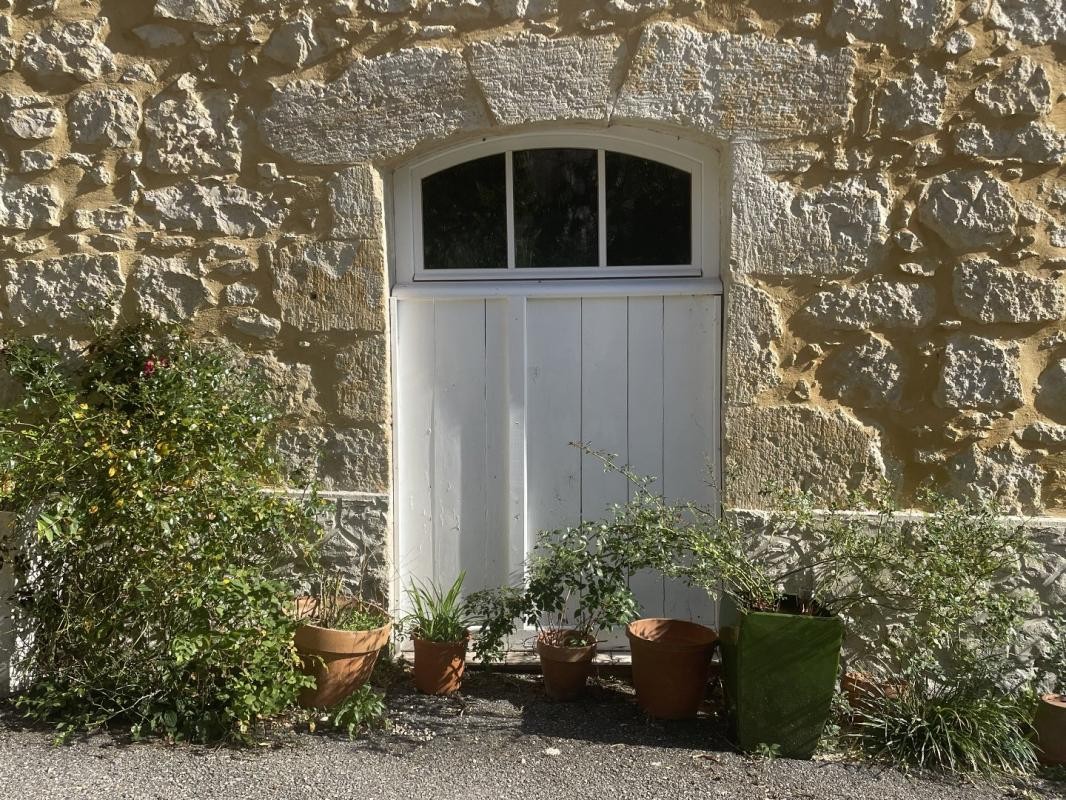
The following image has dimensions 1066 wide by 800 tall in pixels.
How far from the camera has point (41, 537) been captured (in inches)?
123

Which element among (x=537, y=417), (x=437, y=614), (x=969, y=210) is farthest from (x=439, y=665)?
(x=969, y=210)

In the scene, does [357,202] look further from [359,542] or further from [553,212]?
[359,542]

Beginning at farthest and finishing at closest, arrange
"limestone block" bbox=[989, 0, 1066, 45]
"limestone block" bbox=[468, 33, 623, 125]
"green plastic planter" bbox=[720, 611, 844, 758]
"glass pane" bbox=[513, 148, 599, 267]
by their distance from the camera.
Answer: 1. "glass pane" bbox=[513, 148, 599, 267]
2. "limestone block" bbox=[468, 33, 623, 125]
3. "limestone block" bbox=[989, 0, 1066, 45]
4. "green plastic planter" bbox=[720, 611, 844, 758]

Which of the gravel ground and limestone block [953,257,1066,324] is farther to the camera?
limestone block [953,257,1066,324]

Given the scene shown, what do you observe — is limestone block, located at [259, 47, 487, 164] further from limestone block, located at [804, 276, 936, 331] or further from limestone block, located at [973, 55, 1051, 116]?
limestone block, located at [973, 55, 1051, 116]

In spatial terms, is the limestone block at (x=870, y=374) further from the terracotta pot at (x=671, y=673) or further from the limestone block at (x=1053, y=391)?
the terracotta pot at (x=671, y=673)

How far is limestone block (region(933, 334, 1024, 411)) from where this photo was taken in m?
3.34

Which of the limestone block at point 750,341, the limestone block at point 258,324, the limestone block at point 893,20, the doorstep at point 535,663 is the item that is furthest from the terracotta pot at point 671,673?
the limestone block at point 893,20

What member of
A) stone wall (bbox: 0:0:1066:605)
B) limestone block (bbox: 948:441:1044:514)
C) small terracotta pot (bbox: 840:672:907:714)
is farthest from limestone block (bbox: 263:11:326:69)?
small terracotta pot (bbox: 840:672:907:714)

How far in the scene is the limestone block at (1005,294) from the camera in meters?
3.30

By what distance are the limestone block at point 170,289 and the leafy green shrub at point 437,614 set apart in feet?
4.73

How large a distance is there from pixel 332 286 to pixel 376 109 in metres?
0.70

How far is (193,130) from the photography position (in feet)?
12.0

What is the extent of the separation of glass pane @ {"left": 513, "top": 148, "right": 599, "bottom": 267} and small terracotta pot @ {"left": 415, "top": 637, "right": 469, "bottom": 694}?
1.55 meters
